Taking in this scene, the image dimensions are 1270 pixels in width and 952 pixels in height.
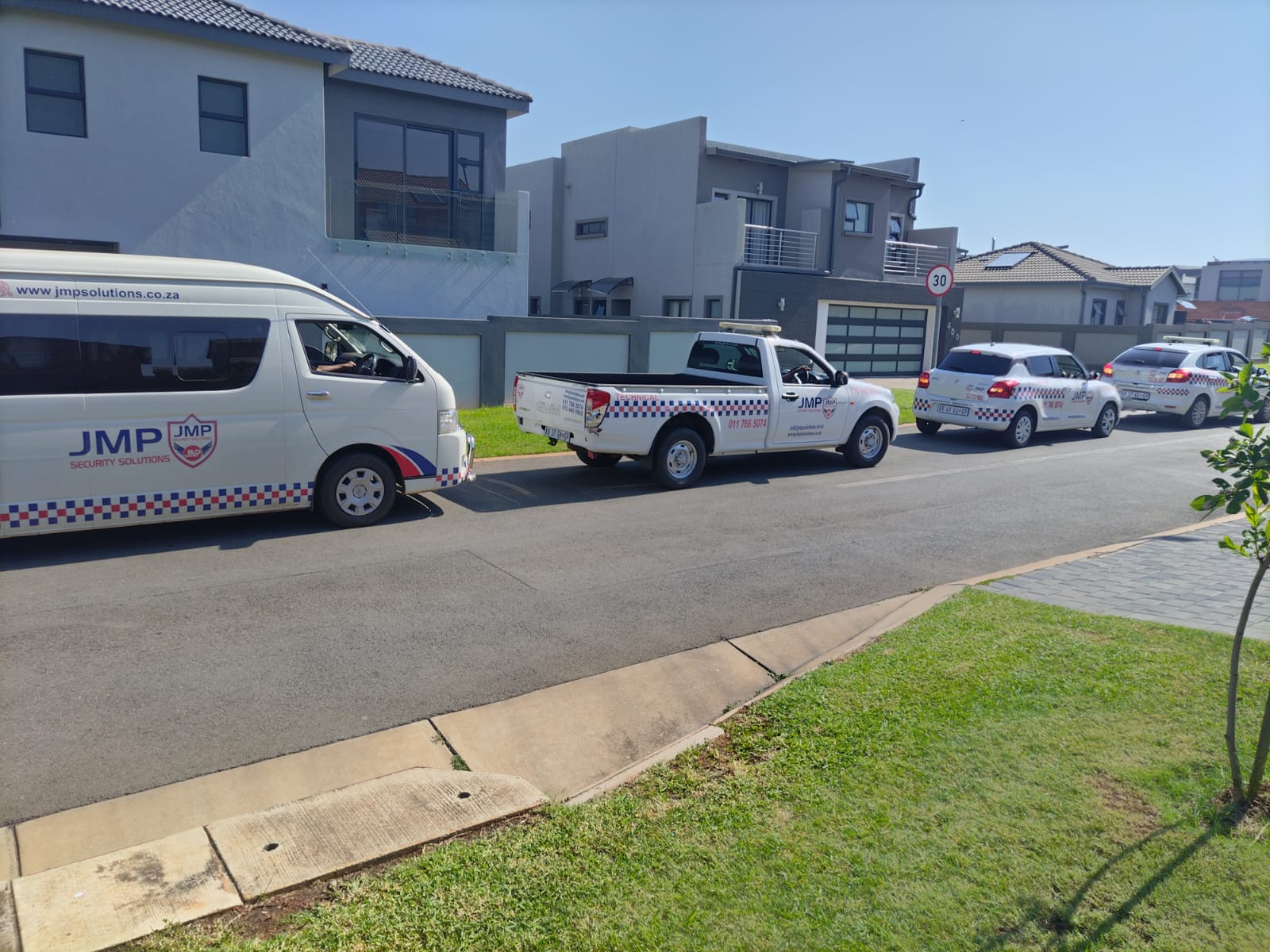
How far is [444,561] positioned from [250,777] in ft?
12.5

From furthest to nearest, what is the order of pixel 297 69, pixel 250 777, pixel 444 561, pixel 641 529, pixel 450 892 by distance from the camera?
pixel 297 69, pixel 641 529, pixel 444 561, pixel 250 777, pixel 450 892

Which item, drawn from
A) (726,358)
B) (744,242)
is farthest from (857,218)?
(726,358)

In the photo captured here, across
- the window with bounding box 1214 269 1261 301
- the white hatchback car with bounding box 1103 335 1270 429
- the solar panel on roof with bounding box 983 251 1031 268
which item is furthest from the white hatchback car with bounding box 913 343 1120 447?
the window with bounding box 1214 269 1261 301

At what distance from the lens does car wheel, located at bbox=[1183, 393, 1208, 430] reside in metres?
21.4

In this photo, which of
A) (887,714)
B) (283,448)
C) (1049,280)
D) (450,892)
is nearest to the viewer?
(450,892)

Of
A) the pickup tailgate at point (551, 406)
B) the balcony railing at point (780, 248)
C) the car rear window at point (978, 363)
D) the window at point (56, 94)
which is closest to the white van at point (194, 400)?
the pickup tailgate at point (551, 406)

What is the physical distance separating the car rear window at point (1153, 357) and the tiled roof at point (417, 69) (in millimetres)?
14676

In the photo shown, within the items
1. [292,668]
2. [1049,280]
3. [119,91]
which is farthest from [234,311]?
[1049,280]

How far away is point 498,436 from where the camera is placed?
15219mm

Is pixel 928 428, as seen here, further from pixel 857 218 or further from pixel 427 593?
pixel 427 593

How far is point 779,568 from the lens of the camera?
8.84m

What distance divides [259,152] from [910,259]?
2104 centimetres

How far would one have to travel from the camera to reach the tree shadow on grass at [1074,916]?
137 inches

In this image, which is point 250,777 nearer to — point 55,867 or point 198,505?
point 55,867
